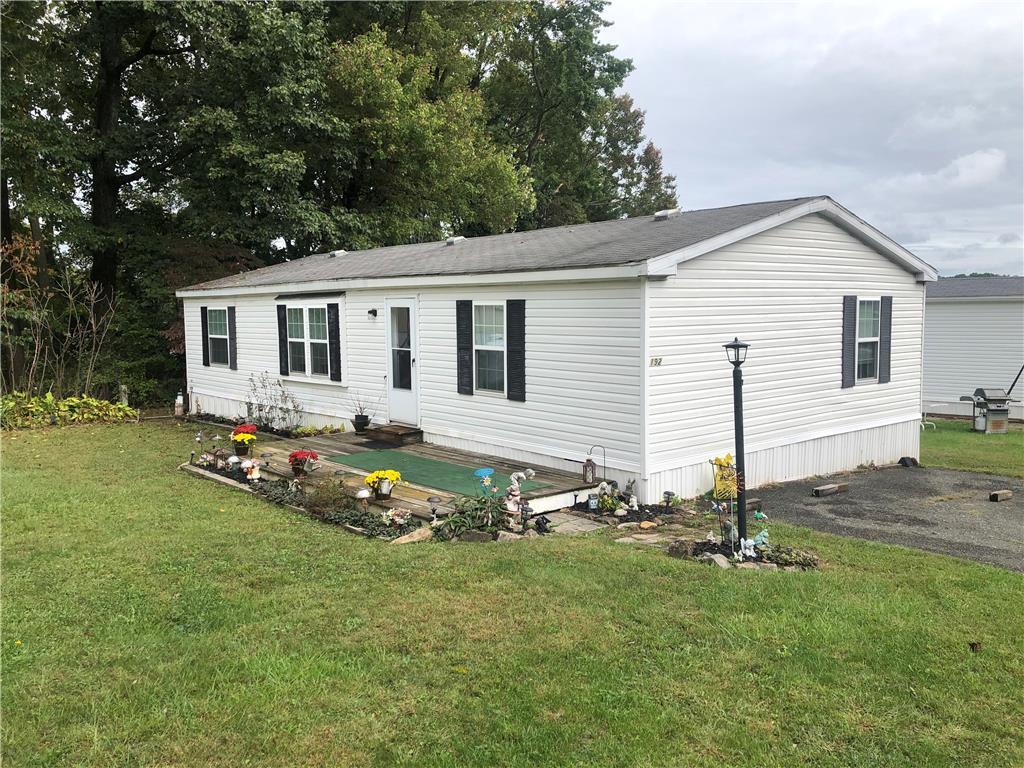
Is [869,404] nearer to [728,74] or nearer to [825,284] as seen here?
[825,284]

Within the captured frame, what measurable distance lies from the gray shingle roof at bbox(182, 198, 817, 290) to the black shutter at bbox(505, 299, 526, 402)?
52 cm

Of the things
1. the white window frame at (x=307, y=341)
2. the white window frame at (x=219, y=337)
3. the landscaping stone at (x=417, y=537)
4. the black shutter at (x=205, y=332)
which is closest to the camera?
the landscaping stone at (x=417, y=537)

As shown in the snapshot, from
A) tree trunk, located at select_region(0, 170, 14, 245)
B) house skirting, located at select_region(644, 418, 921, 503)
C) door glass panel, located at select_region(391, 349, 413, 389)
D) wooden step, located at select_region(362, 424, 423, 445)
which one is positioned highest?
tree trunk, located at select_region(0, 170, 14, 245)

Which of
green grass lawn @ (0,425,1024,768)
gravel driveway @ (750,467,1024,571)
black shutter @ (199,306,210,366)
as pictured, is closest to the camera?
green grass lawn @ (0,425,1024,768)

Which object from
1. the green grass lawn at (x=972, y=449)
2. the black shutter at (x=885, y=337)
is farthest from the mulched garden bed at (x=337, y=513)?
the green grass lawn at (x=972, y=449)

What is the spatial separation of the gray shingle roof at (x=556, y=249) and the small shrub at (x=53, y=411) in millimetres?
4052

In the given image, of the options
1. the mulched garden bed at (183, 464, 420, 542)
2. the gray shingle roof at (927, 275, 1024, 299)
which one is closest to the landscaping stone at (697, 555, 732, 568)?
the mulched garden bed at (183, 464, 420, 542)

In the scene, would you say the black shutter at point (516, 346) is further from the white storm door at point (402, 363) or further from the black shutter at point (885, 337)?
the black shutter at point (885, 337)

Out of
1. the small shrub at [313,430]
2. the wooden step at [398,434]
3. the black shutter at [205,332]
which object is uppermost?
the black shutter at [205,332]

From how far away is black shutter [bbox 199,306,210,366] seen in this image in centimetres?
1702

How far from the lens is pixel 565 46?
98.2 feet

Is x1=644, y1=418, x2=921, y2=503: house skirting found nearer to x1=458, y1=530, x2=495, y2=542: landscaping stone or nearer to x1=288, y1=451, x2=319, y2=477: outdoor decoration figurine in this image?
x1=458, y1=530, x2=495, y2=542: landscaping stone

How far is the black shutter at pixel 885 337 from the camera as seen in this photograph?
12.0 meters

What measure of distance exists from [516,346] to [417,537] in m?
3.61
